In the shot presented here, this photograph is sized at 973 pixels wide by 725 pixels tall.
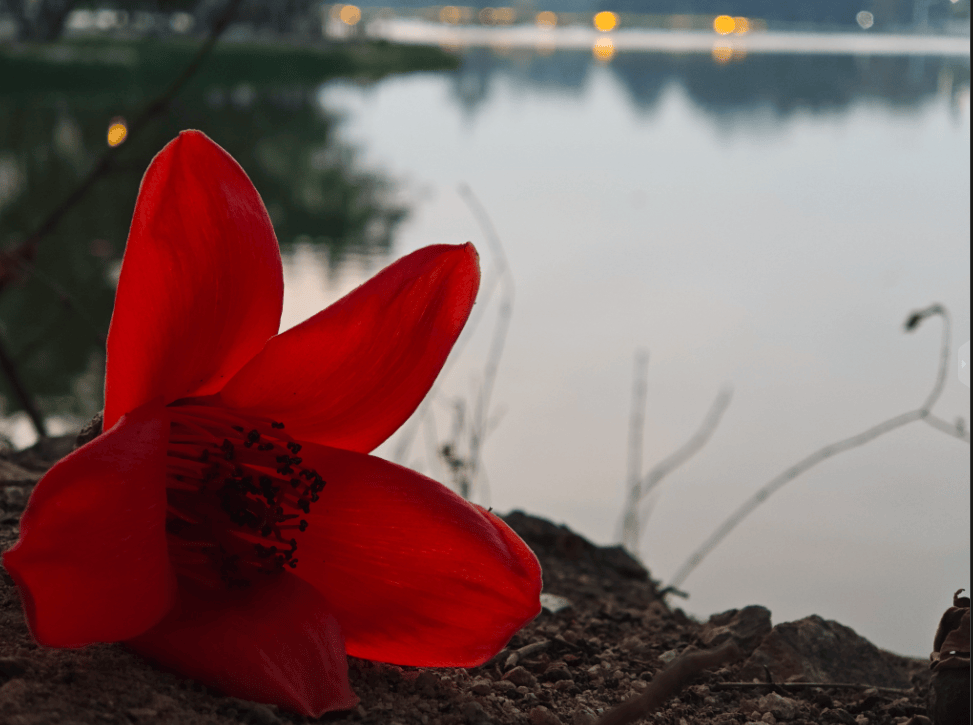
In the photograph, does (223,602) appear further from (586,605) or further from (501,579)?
(586,605)

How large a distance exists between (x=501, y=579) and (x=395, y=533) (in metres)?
0.08

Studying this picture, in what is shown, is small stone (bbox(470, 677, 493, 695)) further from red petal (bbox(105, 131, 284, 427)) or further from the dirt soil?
red petal (bbox(105, 131, 284, 427))

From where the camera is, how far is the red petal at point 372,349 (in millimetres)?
616

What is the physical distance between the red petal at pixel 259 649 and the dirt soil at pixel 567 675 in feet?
0.04

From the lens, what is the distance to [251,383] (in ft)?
2.07

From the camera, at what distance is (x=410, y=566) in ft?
2.09

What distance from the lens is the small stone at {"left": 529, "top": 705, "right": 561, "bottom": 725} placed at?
25.2 inches

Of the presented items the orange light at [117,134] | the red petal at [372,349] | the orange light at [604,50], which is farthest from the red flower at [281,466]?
the orange light at [604,50]

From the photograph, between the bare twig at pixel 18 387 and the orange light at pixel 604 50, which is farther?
the orange light at pixel 604 50

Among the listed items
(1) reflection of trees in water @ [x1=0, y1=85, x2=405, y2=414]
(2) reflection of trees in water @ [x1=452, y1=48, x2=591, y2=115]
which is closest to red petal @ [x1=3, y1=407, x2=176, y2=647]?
(1) reflection of trees in water @ [x1=0, y1=85, x2=405, y2=414]

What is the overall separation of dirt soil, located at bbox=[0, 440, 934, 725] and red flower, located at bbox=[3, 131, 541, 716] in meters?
0.03

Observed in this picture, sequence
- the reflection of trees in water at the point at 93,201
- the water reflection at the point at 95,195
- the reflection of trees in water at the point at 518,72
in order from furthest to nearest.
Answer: the reflection of trees in water at the point at 518,72
the reflection of trees in water at the point at 93,201
the water reflection at the point at 95,195

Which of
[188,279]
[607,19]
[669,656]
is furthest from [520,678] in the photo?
[607,19]

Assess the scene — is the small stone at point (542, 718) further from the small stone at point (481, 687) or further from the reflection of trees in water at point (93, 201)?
the reflection of trees in water at point (93, 201)
